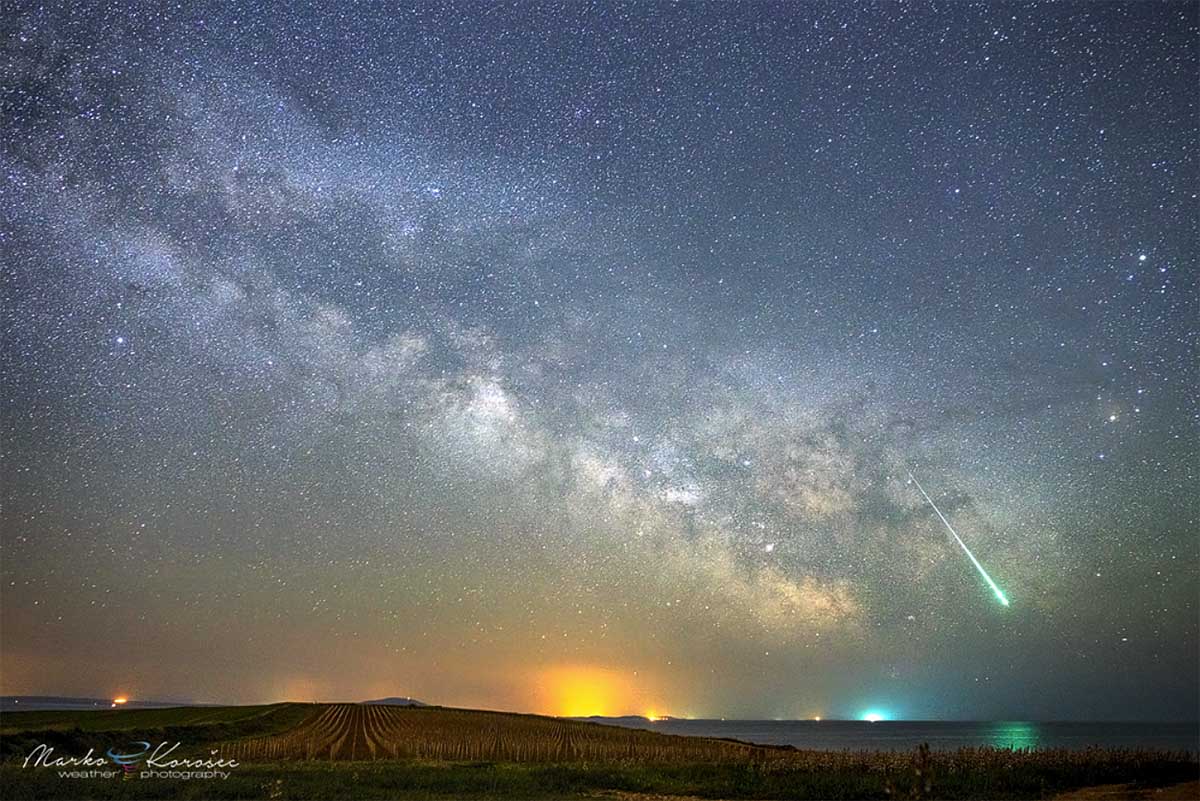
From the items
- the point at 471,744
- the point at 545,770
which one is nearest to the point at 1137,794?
the point at 545,770

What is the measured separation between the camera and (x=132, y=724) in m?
49.6

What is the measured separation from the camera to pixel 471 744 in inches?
1753

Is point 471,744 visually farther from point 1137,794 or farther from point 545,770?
point 1137,794

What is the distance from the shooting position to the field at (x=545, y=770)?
2527 centimetres

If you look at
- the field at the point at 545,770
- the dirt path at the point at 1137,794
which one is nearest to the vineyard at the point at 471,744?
the field at the point at 545,770

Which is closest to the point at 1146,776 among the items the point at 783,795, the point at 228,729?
the point at 783,795

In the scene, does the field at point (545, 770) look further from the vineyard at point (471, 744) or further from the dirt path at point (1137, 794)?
the dirt path at point (1137, 794)

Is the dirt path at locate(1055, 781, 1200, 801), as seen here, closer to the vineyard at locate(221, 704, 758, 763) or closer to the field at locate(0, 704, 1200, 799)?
the field at locate(0, 704, 1200, 799)

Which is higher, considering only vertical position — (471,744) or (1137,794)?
(471,744)

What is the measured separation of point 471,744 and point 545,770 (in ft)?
47.4

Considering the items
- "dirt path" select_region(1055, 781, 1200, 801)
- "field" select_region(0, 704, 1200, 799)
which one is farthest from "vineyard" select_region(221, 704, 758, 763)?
"dirt path" select_region(1055, 781, 1200, 801)

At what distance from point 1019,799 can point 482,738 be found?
1271 inches

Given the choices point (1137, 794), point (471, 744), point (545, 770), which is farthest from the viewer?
point (471, 744)

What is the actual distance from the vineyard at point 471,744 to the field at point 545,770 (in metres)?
0.18
